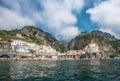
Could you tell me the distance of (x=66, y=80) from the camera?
45969 mm

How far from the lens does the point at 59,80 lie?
46375mm

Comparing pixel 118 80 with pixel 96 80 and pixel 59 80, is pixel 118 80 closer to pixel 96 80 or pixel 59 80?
pixel 96 80

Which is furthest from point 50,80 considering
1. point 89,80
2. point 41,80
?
point 89,80

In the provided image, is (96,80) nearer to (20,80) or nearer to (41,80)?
(41,80)

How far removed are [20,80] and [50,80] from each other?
664 cm

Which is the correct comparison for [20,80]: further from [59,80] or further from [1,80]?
[59,80]

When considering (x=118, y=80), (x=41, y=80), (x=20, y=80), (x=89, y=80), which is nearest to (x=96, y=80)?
(x=89, y=80)

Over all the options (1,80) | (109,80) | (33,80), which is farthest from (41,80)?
(109,80)

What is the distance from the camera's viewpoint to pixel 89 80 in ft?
152

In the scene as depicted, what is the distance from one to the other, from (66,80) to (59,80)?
1.60 m

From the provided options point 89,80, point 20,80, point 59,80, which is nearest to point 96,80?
point 89,80

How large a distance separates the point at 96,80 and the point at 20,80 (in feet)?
55.3

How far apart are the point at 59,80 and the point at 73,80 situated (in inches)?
123

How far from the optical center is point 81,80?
46.3 meters
